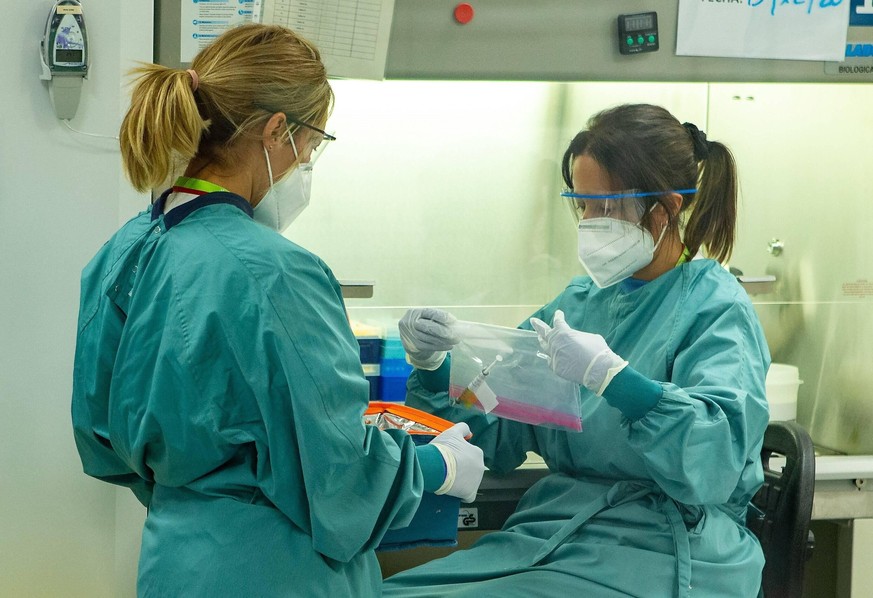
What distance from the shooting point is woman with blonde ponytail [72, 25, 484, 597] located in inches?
45.3

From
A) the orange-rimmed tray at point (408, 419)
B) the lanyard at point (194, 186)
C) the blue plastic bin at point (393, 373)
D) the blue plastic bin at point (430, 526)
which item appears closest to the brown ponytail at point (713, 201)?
the orange-rimmed tray at point (408, 419)

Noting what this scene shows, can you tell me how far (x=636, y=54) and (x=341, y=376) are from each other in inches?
58.2

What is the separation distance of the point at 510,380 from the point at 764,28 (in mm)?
1300

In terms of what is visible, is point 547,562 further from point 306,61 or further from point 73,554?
point 73,554

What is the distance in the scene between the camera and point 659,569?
159 centimetres

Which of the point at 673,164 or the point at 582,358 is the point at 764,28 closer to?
the point at 673,164

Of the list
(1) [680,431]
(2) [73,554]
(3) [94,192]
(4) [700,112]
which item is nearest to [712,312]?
(1) [680,431]

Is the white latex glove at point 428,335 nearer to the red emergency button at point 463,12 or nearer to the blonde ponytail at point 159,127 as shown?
the blonde ponytail at point 159,127

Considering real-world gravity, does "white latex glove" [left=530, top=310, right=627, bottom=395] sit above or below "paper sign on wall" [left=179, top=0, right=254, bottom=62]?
below

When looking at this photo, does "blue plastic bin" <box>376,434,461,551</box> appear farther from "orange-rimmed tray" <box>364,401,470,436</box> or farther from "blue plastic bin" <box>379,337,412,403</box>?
"blue plastic bin" <box>379,337,412,403</box>

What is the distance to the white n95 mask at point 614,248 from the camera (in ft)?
5.76

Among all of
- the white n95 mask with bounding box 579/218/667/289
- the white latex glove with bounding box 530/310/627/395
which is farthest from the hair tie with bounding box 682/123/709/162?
the white latex glove with bounding box 530/310/627/395

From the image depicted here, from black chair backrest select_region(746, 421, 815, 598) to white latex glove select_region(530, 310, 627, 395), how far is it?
0.51 metres

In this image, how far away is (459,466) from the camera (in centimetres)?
140
